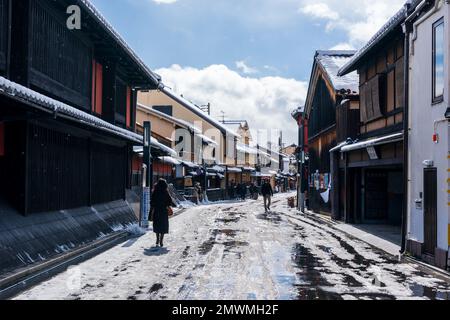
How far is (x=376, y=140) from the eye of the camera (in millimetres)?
14805

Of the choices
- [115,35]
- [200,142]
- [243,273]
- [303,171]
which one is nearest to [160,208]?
[243,273]

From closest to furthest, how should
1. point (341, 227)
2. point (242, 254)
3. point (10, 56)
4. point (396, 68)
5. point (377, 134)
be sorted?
point (10, 56), point (242, 254), point (396, 68), point (377, 134), point (341, 227)

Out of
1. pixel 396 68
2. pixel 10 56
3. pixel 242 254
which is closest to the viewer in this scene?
pixel 10 56

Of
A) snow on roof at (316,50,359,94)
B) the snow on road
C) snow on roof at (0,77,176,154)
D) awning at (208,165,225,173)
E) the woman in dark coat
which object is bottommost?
the snow on road

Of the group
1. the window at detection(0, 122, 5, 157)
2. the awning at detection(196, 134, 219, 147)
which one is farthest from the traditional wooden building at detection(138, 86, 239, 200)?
the window at detection(0, 122, 5, 157)

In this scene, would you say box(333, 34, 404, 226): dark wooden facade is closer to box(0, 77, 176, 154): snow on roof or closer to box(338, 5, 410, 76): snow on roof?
box(338, 5, 410, 76): snow on roof

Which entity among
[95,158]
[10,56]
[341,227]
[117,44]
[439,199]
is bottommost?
[341,227]

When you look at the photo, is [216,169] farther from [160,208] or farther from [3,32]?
[3,32]

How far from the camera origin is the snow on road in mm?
7352

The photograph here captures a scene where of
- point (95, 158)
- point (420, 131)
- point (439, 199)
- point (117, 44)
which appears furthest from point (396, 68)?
point (95, 158)

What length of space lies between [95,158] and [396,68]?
9840 mm
